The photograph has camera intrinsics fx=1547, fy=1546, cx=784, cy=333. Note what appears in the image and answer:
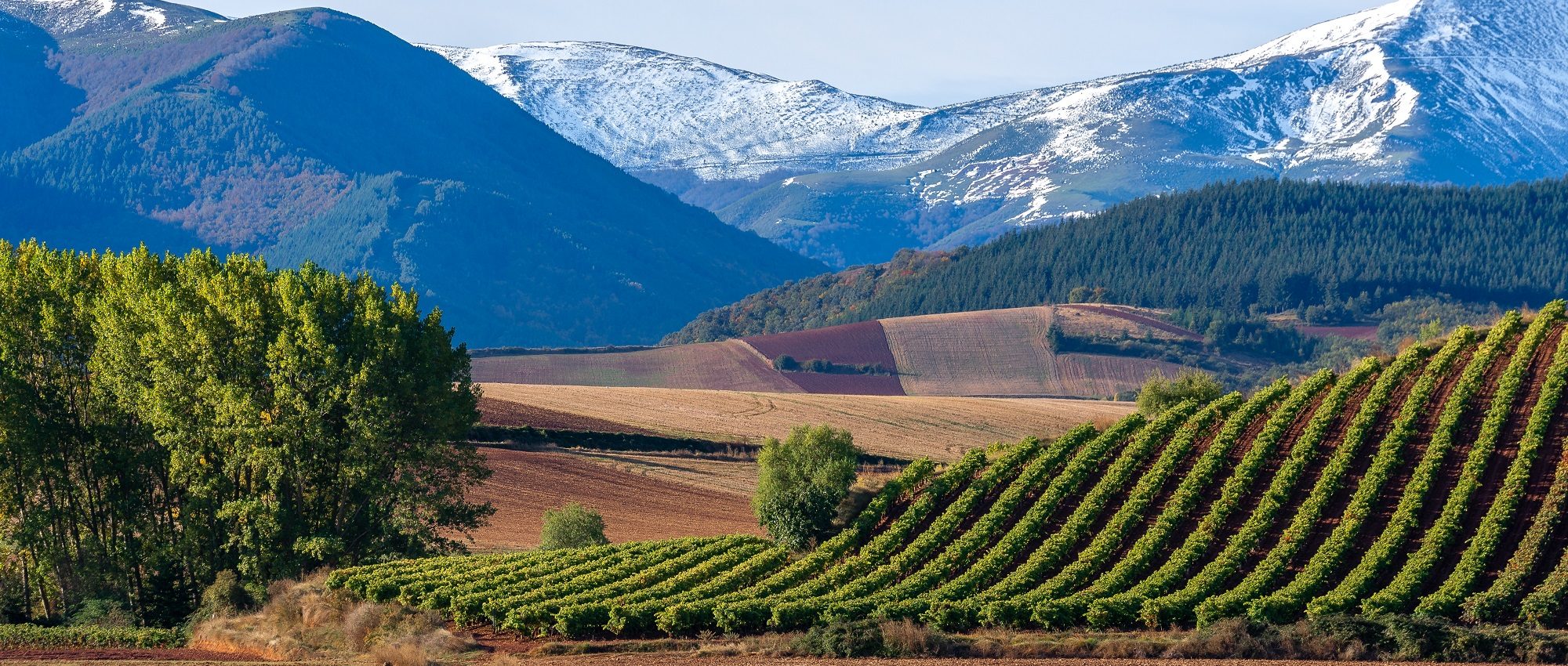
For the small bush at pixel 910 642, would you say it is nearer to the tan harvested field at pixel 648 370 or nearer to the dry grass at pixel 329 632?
the dry grass at pixel 329 632

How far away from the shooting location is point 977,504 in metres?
52.9

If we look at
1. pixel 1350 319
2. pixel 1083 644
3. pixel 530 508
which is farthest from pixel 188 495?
pixel 1350 319

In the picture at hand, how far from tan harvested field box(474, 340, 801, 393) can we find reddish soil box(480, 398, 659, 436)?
154 feet

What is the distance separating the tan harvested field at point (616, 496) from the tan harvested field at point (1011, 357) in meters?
74.8

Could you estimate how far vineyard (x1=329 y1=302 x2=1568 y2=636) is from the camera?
41844 millimetres

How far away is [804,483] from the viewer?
5722 cm

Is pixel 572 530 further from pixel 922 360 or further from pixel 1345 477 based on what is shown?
pixel 922 360

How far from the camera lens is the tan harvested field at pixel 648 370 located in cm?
15425

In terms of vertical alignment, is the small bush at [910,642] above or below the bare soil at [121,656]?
below

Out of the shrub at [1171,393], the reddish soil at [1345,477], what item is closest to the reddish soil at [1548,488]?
the reddish soil at [1345,477]

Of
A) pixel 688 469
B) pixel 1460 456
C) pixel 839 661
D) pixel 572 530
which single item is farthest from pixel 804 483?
pixel 688 469

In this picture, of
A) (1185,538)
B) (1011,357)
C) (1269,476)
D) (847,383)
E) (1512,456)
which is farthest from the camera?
(1011,357)

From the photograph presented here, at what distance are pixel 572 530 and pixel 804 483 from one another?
8.89 meters

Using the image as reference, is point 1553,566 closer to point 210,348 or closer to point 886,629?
point 886,629
